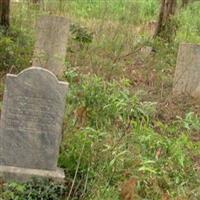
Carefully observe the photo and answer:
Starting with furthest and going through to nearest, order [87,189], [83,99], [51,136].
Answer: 1. [83,99]
2. [51,136]
3. [87,189]

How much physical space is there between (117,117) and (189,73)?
2567 mm

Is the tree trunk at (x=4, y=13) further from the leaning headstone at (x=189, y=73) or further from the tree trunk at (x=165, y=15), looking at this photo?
the tree trunk at (x=165, y=15)

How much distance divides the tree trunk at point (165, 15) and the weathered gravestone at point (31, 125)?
7471 millimetres

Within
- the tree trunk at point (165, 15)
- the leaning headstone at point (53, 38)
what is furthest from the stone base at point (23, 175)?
the tree trunk at point (165, 15)

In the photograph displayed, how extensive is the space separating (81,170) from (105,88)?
196 centimetres

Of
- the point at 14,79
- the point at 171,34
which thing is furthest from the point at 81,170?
the point at 171,34

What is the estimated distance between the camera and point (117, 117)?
691cm

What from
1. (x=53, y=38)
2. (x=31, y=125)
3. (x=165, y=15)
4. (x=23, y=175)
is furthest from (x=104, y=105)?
(x=165, y=15)

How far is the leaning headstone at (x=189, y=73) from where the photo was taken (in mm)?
9094

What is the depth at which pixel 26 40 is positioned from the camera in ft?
33.2

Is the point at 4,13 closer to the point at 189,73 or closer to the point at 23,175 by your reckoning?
the point at 189,73

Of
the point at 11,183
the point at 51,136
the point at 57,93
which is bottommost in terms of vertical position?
the point at 11,183

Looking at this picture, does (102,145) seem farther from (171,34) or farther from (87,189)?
(171,34)

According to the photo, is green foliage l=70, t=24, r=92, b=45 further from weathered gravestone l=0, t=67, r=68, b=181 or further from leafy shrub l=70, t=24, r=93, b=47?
weathered gravestone l=0, t=67, r=68, b=181
